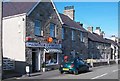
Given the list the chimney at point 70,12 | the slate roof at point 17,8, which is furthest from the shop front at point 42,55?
the chimney at point 70,12

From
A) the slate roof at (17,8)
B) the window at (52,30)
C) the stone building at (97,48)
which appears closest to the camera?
the slate roof at (17,8)

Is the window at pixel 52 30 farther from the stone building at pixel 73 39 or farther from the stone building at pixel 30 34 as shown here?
the stone building at pixel 73 39

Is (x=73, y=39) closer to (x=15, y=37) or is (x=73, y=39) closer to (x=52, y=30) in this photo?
(x=52, y=30)

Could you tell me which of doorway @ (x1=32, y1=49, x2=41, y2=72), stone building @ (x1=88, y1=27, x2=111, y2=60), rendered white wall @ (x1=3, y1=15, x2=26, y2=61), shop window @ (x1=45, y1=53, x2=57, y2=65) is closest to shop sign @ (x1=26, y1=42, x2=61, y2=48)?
rendered white wall @ (x1=3, y1=15, x2=26, y2=61)

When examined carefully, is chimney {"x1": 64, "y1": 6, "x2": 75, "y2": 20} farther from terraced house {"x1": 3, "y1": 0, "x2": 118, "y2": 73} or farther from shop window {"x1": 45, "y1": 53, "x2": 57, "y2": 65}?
shop window {"x1": 45, "y1": 53, "x2": 57, "y2": 65}

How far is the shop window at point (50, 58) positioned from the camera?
2918cm

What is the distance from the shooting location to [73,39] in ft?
121

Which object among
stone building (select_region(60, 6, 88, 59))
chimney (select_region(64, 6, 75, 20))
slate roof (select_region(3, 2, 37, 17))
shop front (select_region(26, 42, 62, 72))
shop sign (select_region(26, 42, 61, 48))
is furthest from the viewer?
chimney (select_region(64, 6, 75, 20))

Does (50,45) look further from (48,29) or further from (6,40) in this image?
(6,40)

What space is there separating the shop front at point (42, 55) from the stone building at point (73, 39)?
10.5ft

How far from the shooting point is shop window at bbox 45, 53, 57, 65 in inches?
1149

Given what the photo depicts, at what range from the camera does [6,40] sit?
27.0m

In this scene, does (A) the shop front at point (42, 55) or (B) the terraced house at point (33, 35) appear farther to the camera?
(A) the shop front at point (42, 55)

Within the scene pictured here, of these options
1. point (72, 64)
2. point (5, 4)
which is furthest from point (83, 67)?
point (5, 4)
